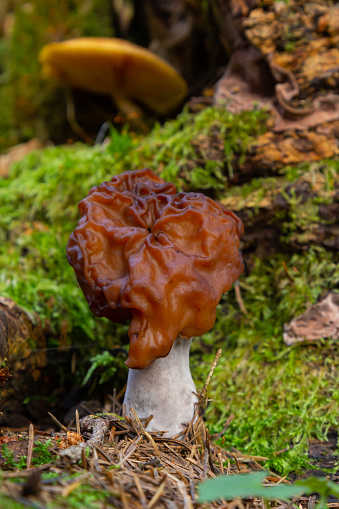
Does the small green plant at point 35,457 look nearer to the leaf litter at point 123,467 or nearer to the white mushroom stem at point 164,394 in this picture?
the leaf litter at point 123,467

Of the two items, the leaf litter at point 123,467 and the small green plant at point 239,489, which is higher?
the small green plant at point 239,489

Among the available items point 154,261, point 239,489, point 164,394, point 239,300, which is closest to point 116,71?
point 239,300

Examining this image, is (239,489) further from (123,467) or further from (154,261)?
(154,261)

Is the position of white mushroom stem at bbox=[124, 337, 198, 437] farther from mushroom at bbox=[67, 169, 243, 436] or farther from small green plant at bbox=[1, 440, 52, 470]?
small green plant at bbox=[1, 440, 52, 470]

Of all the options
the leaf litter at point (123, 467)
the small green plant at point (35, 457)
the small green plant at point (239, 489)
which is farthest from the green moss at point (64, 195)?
the small green plant at point (239, 489)

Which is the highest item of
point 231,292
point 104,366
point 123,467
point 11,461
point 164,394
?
point 11,461

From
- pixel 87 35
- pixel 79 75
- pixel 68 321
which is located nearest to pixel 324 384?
pixel 68 321

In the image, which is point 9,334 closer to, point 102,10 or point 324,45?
point 324,45

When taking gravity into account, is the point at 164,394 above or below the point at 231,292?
above
